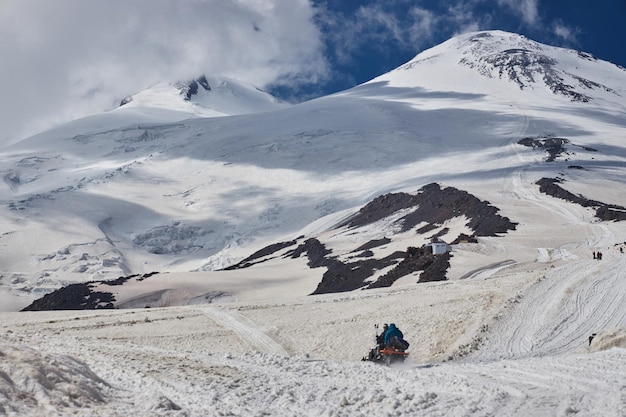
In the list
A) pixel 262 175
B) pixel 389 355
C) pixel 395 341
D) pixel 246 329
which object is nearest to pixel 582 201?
pixel 246 329

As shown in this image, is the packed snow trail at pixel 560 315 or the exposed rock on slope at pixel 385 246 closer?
the packed snow trail at pixel 560 315

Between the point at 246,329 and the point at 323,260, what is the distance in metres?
29.4

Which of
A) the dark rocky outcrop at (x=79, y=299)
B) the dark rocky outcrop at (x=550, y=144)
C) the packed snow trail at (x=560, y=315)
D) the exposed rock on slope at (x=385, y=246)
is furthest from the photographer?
the dark rocky outcrop at (x=550, y=144)

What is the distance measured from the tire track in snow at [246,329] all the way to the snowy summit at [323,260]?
16 cm

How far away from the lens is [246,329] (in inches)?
998

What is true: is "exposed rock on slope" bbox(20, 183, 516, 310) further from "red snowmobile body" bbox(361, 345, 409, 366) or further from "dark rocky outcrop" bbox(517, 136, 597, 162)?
"dark rocky outcrop" bbox(517, 136, 597, 162)

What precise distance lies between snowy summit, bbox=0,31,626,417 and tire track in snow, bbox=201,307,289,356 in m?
0.16

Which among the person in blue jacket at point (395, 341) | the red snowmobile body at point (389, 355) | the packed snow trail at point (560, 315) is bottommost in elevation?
the packed snow trail at point (560, 315)

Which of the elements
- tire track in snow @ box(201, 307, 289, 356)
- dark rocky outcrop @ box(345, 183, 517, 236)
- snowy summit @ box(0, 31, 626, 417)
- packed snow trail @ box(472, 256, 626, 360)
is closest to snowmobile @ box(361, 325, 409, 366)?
snowy summit @ box(0, 31, 626, 417)

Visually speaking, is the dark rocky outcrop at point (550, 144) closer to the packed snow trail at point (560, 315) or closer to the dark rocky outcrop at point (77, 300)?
the dark rocky outcrop at point (77, 300)

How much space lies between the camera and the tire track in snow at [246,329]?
72.1 ft

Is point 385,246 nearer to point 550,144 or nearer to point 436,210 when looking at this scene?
point 436,210

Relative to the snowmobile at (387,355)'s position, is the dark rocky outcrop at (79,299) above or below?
below

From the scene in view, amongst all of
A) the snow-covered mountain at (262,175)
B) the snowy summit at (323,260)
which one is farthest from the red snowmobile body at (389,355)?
the snow-covered mountain at (262,175)
